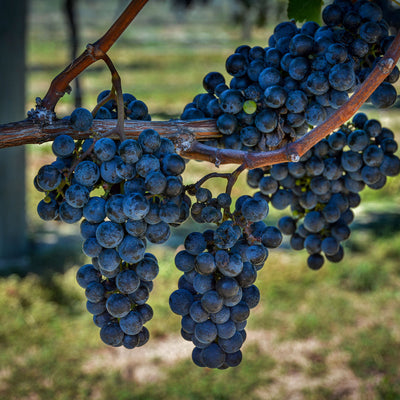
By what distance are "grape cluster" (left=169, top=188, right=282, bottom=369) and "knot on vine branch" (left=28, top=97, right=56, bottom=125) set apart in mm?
212

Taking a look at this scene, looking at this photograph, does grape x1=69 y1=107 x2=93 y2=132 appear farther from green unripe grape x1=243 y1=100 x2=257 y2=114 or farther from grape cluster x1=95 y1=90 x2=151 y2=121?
green unripe grape x1=243 y1=100 x2=257 y2=114

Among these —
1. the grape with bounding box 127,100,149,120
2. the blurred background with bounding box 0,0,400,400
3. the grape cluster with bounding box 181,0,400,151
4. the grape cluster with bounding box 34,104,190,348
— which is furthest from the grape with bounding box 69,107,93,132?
the blurred background with bounding box 0,0,400,400

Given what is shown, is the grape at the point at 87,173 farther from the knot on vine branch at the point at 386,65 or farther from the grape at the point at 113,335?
the knot on vine branch at the point at 386,65

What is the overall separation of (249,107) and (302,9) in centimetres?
28

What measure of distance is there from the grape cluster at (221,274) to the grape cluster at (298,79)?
15cm

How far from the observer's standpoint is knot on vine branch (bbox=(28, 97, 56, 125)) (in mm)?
626

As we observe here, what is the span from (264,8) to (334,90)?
7.01 ft

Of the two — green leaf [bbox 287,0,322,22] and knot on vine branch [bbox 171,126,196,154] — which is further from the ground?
green leaf [bbox 287,0,322,22]

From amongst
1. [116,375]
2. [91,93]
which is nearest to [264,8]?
[116,375]

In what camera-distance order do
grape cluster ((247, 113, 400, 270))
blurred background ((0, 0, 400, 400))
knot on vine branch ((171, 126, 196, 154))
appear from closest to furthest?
knot on vine branch ((171, 126, 196, 154))
grape cluster ((247, 113, 400, 270))
blurred background ((0, 0, 400, 400))

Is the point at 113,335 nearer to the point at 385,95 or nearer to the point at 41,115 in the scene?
the point at 41,115

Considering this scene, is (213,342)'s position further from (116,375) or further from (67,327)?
(67,327)

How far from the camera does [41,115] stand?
2.06 feet

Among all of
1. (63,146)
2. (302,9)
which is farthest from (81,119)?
(302,9)
